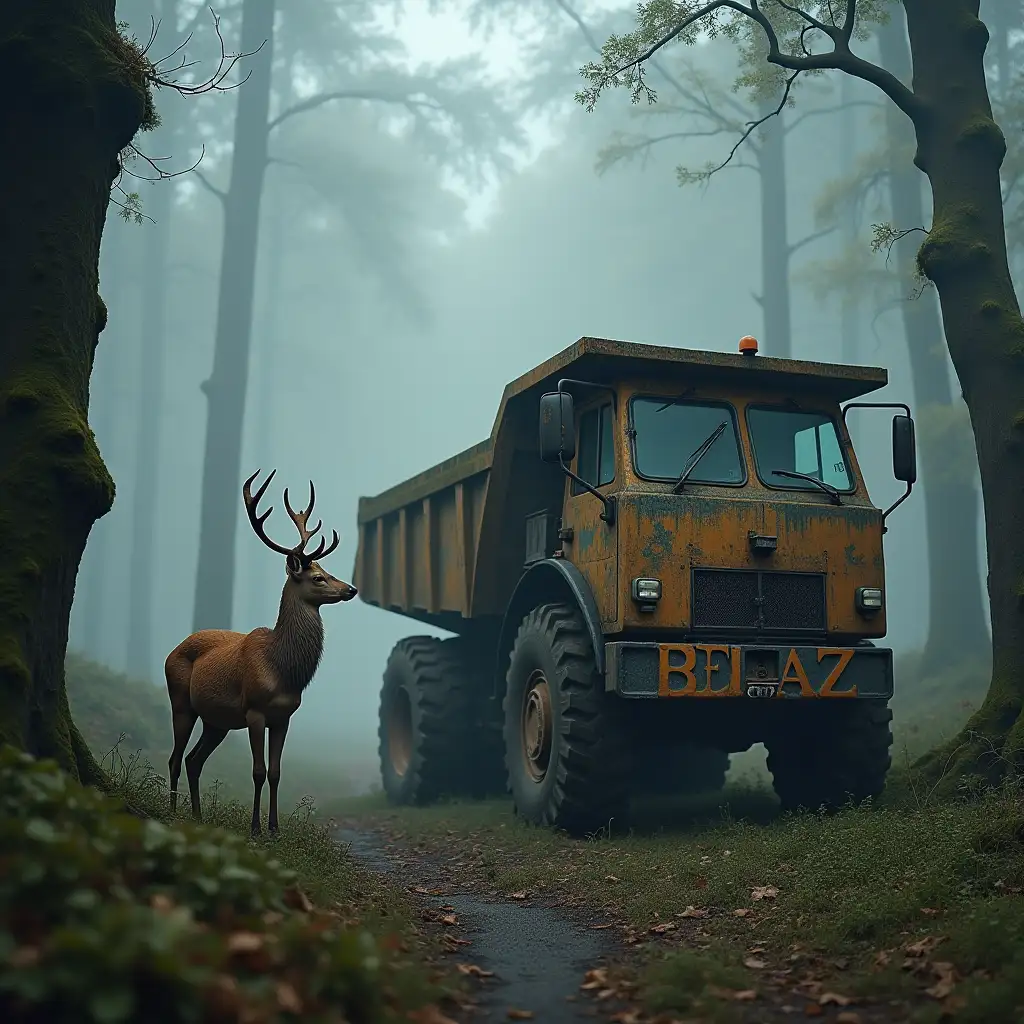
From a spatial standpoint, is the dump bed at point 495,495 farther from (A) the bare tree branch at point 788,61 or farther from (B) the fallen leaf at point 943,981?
(B) the fallen leaf at point 943,981

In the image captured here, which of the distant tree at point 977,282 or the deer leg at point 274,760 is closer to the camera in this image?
the deer leg at point 274,760

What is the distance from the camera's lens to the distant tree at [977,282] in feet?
27.0

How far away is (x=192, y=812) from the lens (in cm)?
735

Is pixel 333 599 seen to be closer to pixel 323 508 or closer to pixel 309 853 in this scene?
pixel 309 853

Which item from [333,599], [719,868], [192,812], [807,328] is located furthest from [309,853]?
[807,328]

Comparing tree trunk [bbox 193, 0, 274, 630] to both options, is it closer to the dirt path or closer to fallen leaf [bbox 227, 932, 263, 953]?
the dirt path

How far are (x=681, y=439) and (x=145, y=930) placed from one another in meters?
6.32

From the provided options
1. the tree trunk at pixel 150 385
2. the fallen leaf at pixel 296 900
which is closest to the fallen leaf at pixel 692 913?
the fallen leaf at pixel 296 900

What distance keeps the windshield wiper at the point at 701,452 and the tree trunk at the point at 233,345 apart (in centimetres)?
1234

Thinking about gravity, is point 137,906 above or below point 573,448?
below

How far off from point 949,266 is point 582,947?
603cm

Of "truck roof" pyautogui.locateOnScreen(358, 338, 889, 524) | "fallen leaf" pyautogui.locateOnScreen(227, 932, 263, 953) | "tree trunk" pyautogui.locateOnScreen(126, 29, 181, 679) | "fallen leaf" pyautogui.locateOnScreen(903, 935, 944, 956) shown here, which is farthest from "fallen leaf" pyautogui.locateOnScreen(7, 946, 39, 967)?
"tree trunk" pyautogui.locateOnScreen(126, 29, 181, 679)

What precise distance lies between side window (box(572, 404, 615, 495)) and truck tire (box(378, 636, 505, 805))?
3.41 meters

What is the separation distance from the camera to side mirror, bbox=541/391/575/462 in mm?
8039
